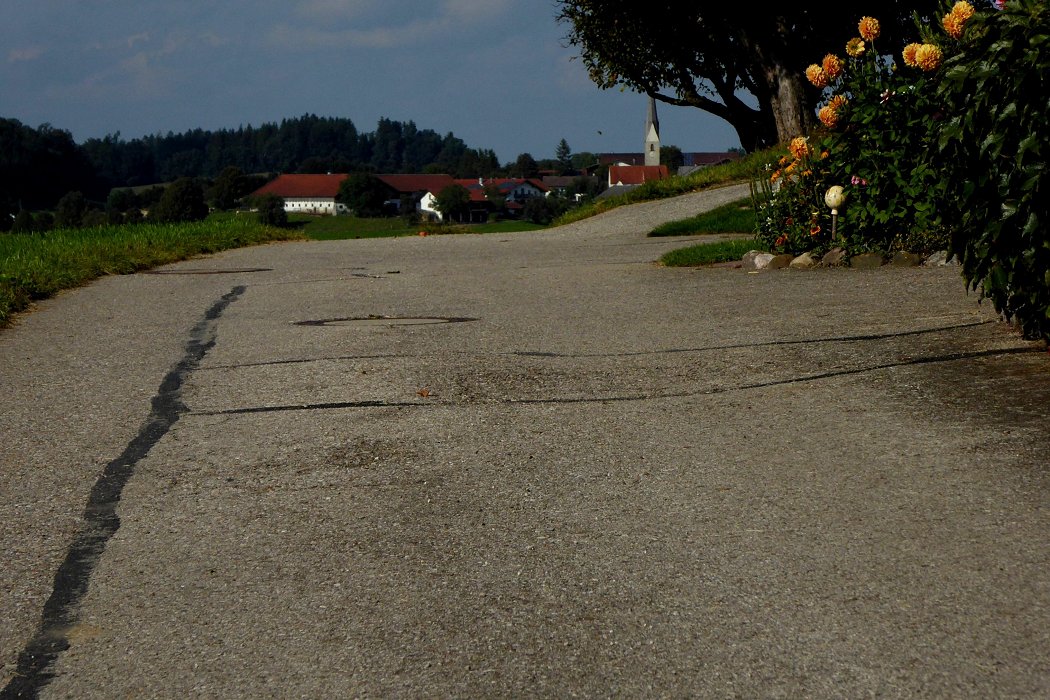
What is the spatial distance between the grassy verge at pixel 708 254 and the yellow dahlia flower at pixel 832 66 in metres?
2.27

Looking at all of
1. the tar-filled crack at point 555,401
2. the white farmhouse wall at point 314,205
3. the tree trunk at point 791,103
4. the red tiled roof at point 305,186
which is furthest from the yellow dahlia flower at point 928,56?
the red tiled roof at point 305,186

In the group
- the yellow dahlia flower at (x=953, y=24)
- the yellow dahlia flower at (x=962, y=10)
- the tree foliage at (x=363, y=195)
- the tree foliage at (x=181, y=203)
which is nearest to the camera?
the yellow dahlia flower at (x=962, y=10)

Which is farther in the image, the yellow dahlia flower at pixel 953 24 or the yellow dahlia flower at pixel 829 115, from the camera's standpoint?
the yellow dahlia flower at pixel 829 115

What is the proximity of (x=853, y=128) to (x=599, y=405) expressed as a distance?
7.20 m

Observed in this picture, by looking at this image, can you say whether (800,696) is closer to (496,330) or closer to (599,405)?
(599,405)

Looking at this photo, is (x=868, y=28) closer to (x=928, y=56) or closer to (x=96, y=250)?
(x=928, y=56)

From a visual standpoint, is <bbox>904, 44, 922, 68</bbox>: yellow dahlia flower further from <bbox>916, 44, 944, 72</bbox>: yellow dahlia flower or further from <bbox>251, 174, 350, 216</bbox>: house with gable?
<bbox>251, 174, 350, 216</bbox>: house with gable

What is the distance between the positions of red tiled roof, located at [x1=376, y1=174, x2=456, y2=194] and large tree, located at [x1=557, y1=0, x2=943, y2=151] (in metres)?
151

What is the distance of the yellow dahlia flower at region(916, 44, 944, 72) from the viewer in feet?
32.7

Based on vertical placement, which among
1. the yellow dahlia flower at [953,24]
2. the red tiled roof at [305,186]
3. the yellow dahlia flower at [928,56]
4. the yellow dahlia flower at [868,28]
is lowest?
the yellow dahlia flower at [928,56]

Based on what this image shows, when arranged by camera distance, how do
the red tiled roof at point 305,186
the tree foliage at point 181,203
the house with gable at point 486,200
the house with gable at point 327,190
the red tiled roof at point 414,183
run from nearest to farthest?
the tree foliage at point 181,203 → the house with gable at point 486,200 → the house with gable at point 327,190 → the red tiled roof at point 305,186 → the red tiled roof at point 414,183

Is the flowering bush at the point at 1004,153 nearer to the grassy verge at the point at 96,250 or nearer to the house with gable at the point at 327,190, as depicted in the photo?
the grassy verge at the point at 96,250

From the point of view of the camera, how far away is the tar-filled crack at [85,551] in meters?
3.23

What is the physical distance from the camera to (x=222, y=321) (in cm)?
1012
